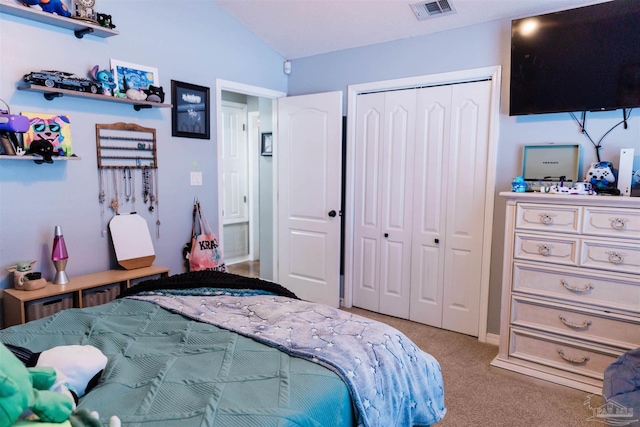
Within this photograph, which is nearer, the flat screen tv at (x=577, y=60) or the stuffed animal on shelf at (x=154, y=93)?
the flat screen tv at (x=577, y=60)

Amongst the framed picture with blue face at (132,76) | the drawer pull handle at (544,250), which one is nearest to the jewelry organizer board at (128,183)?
the framed picture with blue face at (132,76)

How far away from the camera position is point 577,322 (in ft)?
8.24

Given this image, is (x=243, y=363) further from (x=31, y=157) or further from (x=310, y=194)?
(x=310, y=194)

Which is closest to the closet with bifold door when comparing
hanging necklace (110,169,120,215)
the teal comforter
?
hanging necklace (110,169,120,215)

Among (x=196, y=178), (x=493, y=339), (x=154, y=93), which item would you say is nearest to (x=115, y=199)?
(x=196, y=178)

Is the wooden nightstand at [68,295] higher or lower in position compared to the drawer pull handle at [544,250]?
lower

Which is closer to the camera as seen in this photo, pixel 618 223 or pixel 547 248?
pixel 618 223

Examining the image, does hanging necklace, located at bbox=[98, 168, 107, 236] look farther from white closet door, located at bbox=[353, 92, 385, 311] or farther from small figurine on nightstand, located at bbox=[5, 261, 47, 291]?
white closet door, located at bbox=[353, 92, 385, 311]

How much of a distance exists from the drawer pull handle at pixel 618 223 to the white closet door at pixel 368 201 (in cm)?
180

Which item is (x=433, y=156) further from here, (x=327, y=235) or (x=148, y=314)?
(x=148, y=314)

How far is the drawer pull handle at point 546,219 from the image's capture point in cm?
256

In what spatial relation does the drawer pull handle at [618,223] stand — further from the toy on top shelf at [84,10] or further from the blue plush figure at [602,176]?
the toy on top shelf at [84,10]

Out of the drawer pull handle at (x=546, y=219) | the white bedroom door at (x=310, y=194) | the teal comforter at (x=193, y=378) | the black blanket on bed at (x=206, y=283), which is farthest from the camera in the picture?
the white bedroom door at (x=310, y=194)

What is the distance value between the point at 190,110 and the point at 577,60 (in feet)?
9.23
